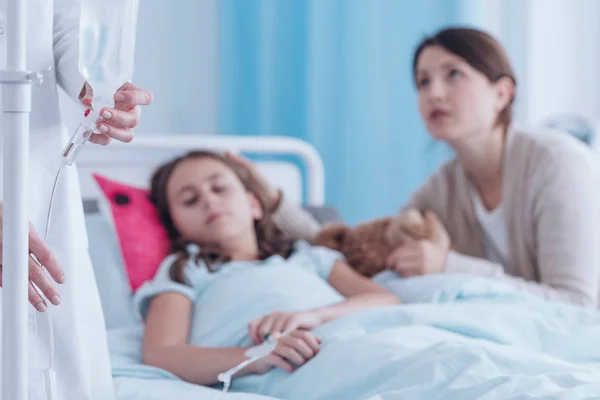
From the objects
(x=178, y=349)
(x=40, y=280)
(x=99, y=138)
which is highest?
(x=99, y=138)

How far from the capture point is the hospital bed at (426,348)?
103 cm

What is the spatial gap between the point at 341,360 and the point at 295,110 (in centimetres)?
194

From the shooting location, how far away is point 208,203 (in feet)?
5.55

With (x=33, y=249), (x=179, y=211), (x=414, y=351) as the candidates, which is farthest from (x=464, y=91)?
(x=33, y=249)

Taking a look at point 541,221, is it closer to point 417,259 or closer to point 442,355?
point 417,259

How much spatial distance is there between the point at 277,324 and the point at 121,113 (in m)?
0.54

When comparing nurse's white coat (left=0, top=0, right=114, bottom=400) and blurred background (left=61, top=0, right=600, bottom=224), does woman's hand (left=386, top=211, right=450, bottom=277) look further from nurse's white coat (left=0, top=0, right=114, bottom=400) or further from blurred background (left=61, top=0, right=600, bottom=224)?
blurred background (left=61, top=0, right=600, bottom=224)

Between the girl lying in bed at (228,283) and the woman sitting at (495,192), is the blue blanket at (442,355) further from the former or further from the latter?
the woman sitting at (495,192)

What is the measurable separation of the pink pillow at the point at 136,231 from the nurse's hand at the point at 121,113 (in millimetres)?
856

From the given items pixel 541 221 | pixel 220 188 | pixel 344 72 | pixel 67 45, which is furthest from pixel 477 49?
pixel 67 45

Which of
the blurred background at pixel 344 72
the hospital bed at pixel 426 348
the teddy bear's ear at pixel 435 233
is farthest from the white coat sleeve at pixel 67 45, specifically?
the blurred background at pixel 344 72

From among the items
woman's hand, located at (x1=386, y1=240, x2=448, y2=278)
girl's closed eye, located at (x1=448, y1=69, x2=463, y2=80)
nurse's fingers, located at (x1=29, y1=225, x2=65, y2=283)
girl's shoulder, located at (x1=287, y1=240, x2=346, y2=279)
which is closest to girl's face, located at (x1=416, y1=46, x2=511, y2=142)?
girl's closed eye, located at (x1=448, y1=69, x2=463, y2=80)

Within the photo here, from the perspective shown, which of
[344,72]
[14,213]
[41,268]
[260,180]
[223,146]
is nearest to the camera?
[14,213]

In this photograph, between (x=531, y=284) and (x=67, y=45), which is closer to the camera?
(x=67, y=45)
